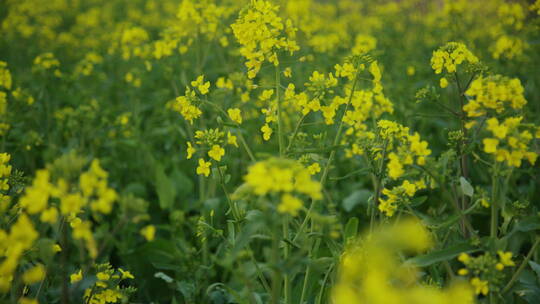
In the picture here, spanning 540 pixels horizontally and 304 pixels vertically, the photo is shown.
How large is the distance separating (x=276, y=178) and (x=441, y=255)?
0.85 metres

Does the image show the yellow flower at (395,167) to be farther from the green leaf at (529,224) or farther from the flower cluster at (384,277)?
the green leaf at (529,224)

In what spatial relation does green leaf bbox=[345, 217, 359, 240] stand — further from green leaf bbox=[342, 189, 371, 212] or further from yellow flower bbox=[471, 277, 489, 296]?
Result: green leaf bbox=[342, 189, 371, 212]

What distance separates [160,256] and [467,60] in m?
2.35

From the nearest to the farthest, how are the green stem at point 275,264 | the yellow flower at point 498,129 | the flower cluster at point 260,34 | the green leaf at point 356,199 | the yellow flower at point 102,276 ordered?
1. the green stem at point 275,264
2. the yellow flower at point 498,129
3. the yellow flower at point 102,276
4. the flower cluster at point 260,34
5. the green leaf at point 356,199

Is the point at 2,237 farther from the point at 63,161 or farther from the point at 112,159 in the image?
the point at 112,159

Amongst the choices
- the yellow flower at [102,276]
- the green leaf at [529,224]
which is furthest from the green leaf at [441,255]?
the yellow flower at [102,276]

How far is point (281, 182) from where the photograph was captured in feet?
5.41

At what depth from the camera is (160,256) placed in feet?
10.9

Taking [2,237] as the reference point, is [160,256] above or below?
below

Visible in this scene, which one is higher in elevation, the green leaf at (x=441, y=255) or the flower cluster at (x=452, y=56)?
the flower cluster at (x=452, y=56)

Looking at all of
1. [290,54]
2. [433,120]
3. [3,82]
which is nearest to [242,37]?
[290,54]

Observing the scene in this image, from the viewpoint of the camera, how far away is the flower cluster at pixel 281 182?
5.25 feet

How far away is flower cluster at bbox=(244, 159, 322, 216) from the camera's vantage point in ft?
5.25

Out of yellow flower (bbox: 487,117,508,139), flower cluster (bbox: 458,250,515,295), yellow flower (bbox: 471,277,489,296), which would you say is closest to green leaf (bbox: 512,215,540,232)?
flower cluster (bbox: 458,250,515,295)
